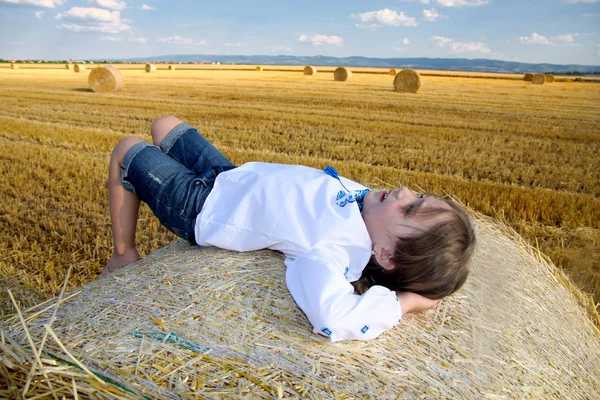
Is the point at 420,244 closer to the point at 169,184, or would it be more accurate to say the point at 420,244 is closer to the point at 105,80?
the point at 169,184

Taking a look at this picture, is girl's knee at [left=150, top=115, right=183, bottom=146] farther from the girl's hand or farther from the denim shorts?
the girl's hand

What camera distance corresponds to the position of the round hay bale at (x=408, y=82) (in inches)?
883

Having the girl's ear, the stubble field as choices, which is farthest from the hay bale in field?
the stubble field

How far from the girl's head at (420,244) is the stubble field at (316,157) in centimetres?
163

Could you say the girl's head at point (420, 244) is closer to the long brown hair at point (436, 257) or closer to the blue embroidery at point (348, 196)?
the long brown hair at point (436, 257)

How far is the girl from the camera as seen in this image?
193 centimetres

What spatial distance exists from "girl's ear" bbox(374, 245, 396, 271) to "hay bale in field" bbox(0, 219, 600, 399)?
0.89 feet

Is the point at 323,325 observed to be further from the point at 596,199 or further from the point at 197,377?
the point at 596,199

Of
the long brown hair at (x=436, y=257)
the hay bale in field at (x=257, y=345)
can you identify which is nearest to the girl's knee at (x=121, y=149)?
the hay bale in field at (x=257, y=345)

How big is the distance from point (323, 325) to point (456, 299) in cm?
84

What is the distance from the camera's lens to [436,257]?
2154 millimetres

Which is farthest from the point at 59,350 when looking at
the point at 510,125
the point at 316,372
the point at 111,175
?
the point at 510,125

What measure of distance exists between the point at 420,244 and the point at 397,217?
0.16m

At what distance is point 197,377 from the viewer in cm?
158
